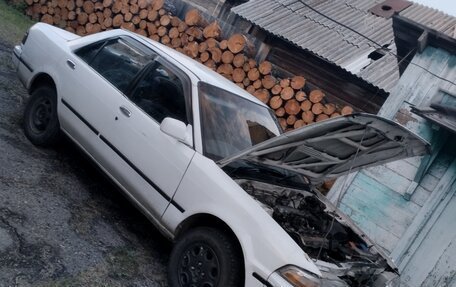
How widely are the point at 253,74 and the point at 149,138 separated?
4.67 metres

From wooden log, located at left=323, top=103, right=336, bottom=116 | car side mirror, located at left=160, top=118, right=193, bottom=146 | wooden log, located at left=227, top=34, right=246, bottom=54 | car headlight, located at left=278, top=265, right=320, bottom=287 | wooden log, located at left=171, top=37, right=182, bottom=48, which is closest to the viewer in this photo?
car headlight, located at left=278, top=265, right=320, bottom=287

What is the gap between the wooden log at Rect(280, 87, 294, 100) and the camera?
742 centimetres

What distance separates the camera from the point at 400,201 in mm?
5637

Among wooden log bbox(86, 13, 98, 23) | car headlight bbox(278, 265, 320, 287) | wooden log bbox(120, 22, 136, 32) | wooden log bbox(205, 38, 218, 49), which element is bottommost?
car headlight bbox(278, 265, 320, 287)

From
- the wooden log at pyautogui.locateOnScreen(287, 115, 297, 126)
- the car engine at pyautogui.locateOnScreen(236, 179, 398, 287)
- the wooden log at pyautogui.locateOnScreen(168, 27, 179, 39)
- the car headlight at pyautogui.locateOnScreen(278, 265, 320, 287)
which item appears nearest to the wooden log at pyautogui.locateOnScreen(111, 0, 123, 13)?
the wooden log at pyautogui.locateOnScreen(168, 27, 179, 39)

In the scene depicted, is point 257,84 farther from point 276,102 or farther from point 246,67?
point 276,102

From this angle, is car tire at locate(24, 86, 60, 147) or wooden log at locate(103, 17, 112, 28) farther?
wooden log at locate(103, 17, 112, 28)

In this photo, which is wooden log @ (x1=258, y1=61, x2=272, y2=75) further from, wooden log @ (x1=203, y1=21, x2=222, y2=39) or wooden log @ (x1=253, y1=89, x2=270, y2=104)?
wooden log @ (x1=203, y1=21, x2=222, y2=39)

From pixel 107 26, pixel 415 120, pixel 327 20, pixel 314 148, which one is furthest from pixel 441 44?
pixel 107 26

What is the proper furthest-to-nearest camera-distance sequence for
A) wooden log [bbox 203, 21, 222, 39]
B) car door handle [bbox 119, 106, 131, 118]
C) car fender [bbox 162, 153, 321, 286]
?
1. wooden log [bbox 203, 21, 222, 39]
2. car door handle [bbox 119, 106, 131, 118]
3. car fender [bbox 162, 153, 321, 286]

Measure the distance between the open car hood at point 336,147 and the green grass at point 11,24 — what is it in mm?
7182

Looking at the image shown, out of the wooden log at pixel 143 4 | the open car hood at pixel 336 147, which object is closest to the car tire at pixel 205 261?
the open car hood at pixel 336 147

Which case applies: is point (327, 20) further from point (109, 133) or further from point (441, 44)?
point (109, 133)

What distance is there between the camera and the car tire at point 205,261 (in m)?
2.84
